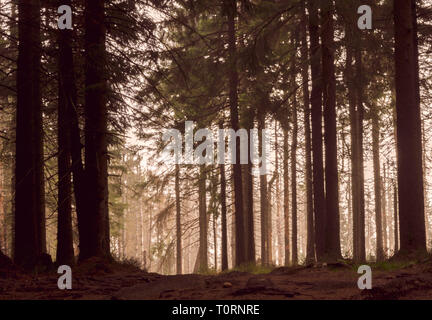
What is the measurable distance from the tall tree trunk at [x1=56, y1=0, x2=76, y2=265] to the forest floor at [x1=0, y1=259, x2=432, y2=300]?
93.2 inches

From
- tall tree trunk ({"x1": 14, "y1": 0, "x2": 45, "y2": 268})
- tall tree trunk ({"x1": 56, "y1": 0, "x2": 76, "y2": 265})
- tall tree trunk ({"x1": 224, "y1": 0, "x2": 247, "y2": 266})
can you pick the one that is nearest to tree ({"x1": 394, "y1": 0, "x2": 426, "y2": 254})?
tall tree trunk ({"x1": 56, "y1": 0, "x2": 76, "y2": 265})

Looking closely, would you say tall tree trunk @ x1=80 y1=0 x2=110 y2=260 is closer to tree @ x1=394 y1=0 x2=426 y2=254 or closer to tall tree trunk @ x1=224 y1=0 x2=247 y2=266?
tree @ x1=394 y1=0 x2=426 y2=254

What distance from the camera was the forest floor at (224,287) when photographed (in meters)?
5.18

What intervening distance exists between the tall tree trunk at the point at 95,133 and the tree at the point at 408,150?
6730 millimetres

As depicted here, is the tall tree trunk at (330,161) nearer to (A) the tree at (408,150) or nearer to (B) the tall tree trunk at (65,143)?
(A) the tree at (408,150)

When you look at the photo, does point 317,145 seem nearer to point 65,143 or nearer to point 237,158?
point 237,158

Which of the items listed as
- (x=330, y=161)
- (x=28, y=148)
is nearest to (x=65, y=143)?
(x=28, y=148)

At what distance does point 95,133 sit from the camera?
976 cm

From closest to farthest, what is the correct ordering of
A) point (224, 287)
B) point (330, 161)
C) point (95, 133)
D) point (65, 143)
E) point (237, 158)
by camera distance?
point (224, 287)
point (95, 133)
point (65, 143)
point (330, 161)
point (237, 158)

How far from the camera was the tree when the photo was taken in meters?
9.59

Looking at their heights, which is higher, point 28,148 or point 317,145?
point 317,145

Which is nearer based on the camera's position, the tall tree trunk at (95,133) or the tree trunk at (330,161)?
the tall tree trunk at (95,133)

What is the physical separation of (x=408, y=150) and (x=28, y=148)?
921 centimetres

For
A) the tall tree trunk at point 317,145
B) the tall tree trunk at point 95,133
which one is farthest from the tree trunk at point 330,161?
the tall tree trunk at point 95,133
